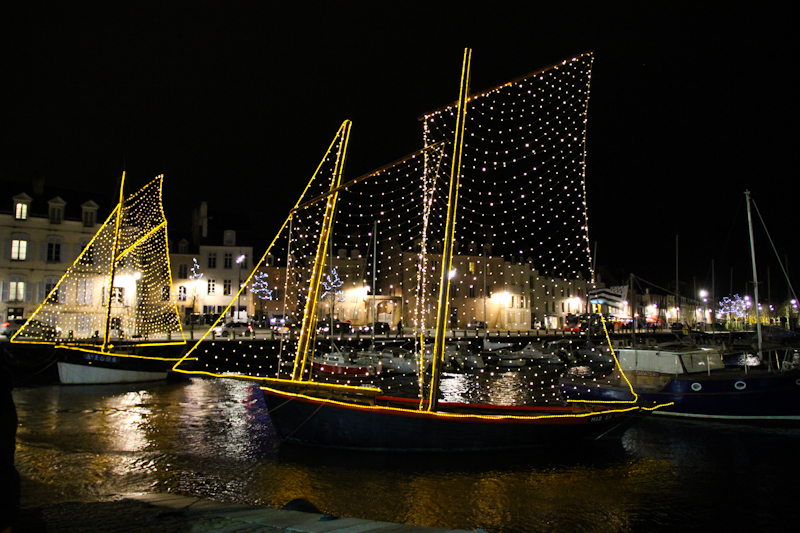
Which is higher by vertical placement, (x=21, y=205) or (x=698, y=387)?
(x=21, y=205)

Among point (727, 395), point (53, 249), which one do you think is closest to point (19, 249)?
point (53, 249)

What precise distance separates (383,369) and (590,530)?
27.5 m

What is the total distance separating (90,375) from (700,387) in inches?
1166

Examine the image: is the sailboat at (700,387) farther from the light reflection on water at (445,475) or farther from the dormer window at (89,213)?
the dormer window at (89,213)

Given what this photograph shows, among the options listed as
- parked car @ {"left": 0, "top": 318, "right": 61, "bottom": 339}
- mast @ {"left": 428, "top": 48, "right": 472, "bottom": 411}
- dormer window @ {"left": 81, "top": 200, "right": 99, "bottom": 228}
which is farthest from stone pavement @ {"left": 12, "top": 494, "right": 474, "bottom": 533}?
dormer window @ {"left": 81, "top": 200, "right": 99, "bottom": 228}

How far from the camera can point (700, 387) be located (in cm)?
2211

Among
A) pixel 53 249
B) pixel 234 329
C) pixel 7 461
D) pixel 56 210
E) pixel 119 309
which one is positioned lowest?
pixel 7 461

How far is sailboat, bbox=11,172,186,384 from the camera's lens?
30.0 m

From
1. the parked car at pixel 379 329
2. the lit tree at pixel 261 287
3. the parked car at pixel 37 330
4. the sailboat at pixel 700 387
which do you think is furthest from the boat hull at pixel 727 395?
the lit tree at pixel 261 287

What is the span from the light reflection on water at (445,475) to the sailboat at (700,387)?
974mm

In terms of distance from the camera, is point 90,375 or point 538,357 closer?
point 90,375

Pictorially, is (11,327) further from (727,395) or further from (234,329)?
(727,395)

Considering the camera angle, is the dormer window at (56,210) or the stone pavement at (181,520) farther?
the dormer window at (56,210)

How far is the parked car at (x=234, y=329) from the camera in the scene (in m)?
44.7
